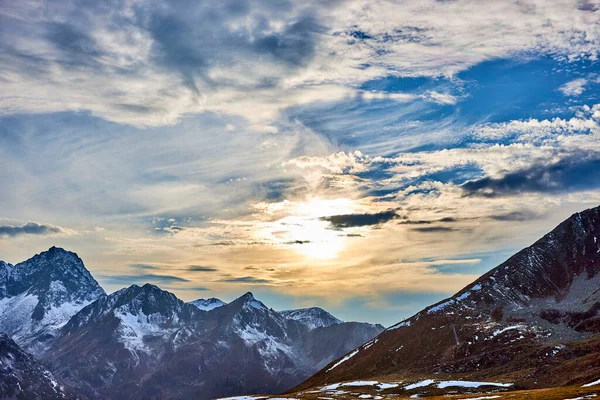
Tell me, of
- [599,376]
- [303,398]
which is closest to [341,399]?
[303,398]

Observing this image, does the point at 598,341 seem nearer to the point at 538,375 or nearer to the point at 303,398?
the point at 538,375

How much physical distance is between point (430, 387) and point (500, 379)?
25.6 meters

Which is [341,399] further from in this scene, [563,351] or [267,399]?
[563,351]

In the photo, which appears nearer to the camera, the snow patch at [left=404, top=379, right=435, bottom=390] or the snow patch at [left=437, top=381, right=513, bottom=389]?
the snow patch at [left=437, top=381, right=513, bottom=389]

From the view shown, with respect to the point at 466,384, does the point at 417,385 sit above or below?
above

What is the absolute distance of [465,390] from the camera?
16325 cm

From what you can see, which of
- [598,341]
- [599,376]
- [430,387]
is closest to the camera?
[599,376]

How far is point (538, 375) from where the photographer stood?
546 feet

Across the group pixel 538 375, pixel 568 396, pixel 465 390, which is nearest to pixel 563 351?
pixel 538 375

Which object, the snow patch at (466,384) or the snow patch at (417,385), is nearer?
the snow patch at (466,384)

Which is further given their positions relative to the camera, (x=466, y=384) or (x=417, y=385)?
(x=417, y=385)

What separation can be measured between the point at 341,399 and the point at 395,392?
95.9ft

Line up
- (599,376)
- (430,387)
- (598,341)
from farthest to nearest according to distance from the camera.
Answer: (598,341) → (430,387) → (599,376)

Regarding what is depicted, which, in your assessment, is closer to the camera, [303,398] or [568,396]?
[568,396]
